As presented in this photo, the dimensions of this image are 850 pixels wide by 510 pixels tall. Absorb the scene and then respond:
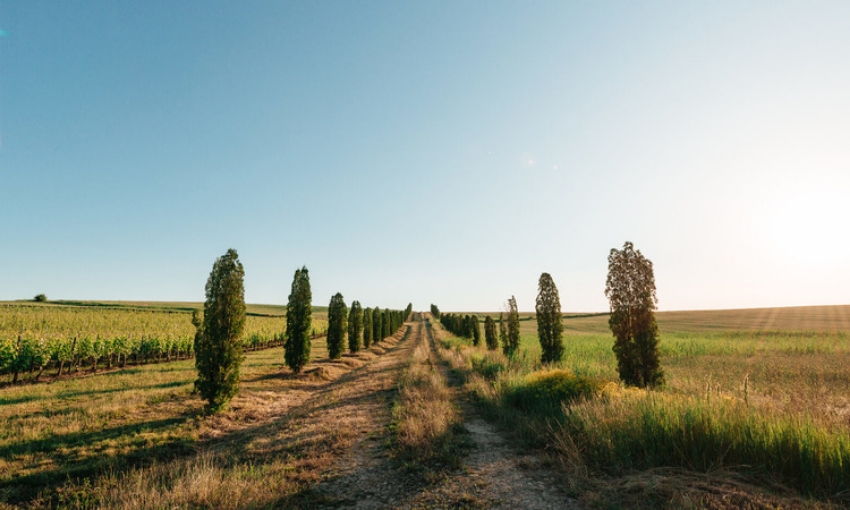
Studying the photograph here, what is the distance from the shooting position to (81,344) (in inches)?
820

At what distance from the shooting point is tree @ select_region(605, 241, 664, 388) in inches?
454

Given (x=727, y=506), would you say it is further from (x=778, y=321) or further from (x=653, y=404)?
(x=778, y=321)

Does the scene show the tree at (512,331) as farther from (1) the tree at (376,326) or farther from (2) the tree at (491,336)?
(1) the tree at (376,326)

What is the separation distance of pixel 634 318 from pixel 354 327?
24787 millimetres

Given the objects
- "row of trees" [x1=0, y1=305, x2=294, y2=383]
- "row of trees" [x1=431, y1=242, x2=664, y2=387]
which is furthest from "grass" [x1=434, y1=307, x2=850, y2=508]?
"row of trees" [x1=0, y1=305, x2=294, y2=383]

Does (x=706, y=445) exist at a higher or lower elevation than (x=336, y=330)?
lower

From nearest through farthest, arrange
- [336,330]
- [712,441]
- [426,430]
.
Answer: [712,441]
[426,430]
[336,330]

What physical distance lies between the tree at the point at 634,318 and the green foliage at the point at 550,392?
10.3 ft

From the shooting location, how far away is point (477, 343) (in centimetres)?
3694

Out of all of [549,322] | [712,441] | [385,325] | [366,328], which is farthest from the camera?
[385,325]

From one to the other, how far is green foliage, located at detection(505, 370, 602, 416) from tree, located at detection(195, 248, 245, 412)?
9643 millimetres

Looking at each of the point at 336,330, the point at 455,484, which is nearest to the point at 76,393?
the point at 336,330

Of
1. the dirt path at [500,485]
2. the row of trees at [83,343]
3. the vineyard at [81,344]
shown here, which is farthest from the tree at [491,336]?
the dirt path at [500,485]

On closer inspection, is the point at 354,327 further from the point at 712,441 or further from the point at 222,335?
the point at 712,441
